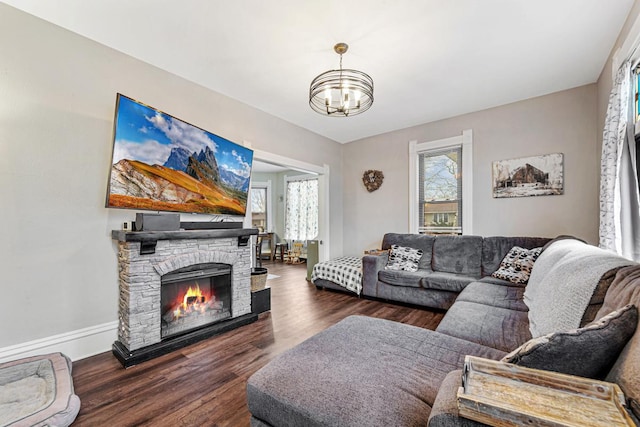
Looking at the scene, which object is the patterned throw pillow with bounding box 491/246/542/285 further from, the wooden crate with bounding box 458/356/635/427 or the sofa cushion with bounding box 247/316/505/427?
the wooden crate with bounding box 458/356/635/427

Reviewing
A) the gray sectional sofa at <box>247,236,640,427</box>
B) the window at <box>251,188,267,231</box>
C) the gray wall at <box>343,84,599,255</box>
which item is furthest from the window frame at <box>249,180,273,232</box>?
the gray sectional sofa at <box>247,236,640,427</box>

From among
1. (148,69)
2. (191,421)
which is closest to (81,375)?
(191,421)

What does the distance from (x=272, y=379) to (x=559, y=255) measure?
2113 millimetres

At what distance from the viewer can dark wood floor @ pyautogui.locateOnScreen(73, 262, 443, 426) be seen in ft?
5.32

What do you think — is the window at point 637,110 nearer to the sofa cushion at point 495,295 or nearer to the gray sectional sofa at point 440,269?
the sofa cushion at point 495,295

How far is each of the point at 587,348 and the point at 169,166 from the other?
2.92 meters

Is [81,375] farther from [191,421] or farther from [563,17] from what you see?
[563,17]

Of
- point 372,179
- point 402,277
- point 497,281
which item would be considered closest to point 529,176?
point 497,281

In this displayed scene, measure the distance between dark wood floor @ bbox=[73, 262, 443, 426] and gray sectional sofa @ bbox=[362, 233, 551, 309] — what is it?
297 mm

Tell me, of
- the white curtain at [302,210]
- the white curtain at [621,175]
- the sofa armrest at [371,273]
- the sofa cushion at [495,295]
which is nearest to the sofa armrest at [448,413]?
the sofa cushion at [495,295]

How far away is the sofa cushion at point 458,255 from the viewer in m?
3.59

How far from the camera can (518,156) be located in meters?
3.67

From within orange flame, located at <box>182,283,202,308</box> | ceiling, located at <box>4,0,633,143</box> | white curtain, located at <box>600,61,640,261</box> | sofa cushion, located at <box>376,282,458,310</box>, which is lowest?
sofa cushion, located at <box>376,282,458,310</box>

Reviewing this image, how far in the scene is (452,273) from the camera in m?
3.65
